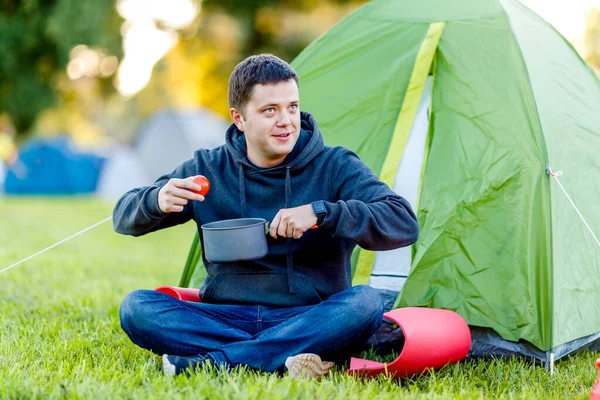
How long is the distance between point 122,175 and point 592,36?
16.5 meters

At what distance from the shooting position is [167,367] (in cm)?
239

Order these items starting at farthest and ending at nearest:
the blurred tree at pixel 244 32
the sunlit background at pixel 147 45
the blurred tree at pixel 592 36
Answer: the blurred tree at pixel 592 36 < the blurred tree at pixel 244 32 < the sunlit background at pixel 147 45

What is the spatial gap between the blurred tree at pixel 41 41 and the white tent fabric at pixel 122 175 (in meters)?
1.82

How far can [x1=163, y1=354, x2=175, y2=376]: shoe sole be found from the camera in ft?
7.80

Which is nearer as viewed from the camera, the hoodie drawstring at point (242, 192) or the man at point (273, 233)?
the man at point (273, 233)

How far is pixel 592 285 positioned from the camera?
300 centimetres

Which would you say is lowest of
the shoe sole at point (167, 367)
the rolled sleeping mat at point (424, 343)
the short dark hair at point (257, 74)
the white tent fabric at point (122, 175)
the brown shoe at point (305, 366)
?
the white tent fabric at point (122, 175)

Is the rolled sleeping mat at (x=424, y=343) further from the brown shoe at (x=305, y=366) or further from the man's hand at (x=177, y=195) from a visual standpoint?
the man's hand at (x=177, y=195)

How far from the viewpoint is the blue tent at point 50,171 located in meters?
16.3

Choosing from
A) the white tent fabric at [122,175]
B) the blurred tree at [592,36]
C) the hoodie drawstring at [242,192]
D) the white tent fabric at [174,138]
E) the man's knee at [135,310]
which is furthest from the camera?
the blurred tree at [592,36]

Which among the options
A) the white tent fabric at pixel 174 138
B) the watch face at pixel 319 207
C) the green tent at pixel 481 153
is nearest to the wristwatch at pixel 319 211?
the watch face at pixel 319 207

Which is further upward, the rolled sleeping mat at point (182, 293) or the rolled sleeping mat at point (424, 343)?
the rolled sleeping mat at point (182, 293)

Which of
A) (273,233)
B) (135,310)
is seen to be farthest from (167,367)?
(273,233)

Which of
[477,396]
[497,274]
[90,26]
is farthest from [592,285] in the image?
[90,26]
